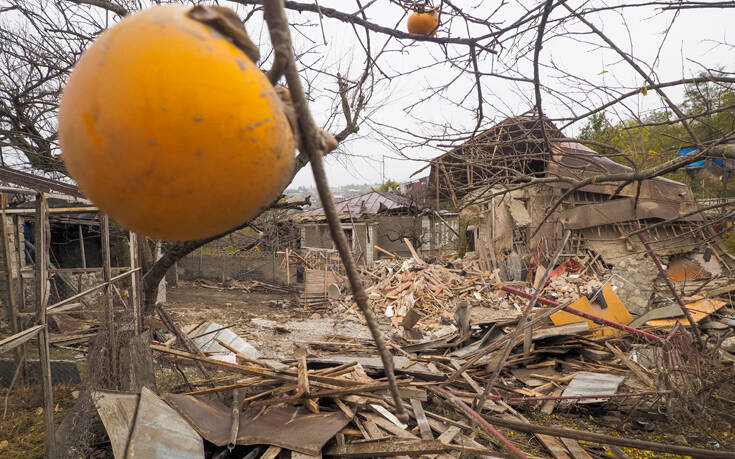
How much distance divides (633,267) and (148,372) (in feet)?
35.2

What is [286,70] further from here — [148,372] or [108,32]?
[148,372]

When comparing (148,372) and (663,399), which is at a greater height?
(148,372)

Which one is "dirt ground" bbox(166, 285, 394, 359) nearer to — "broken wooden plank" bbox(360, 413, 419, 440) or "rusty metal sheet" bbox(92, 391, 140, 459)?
"broken wooden plank" bbox(360, 413, 419, 440)

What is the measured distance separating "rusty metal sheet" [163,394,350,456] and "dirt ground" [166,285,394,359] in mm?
4810

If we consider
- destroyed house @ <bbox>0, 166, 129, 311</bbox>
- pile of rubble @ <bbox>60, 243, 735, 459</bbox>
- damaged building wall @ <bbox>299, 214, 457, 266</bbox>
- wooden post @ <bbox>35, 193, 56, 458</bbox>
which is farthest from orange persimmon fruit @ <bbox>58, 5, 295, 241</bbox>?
damaged building wall @ <bbox>299, 214, 457, 266</bbox>

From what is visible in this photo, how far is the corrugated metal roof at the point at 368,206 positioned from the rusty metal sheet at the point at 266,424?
18431 millimetres

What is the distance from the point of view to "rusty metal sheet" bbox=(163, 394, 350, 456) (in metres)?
3.34

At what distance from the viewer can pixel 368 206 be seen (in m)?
24.9

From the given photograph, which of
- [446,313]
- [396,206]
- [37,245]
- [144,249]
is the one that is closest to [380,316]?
[446,313]

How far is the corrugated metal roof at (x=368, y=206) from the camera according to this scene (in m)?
23.1

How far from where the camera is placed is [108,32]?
78 cm

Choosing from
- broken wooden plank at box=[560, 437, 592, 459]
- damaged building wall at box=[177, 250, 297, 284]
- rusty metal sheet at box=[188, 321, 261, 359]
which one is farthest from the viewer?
damaged building wall at box=[177, 250, 297, 284]

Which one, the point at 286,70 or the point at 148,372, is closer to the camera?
the point at 286,70

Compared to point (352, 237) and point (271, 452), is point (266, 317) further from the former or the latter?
point (271, 452)
